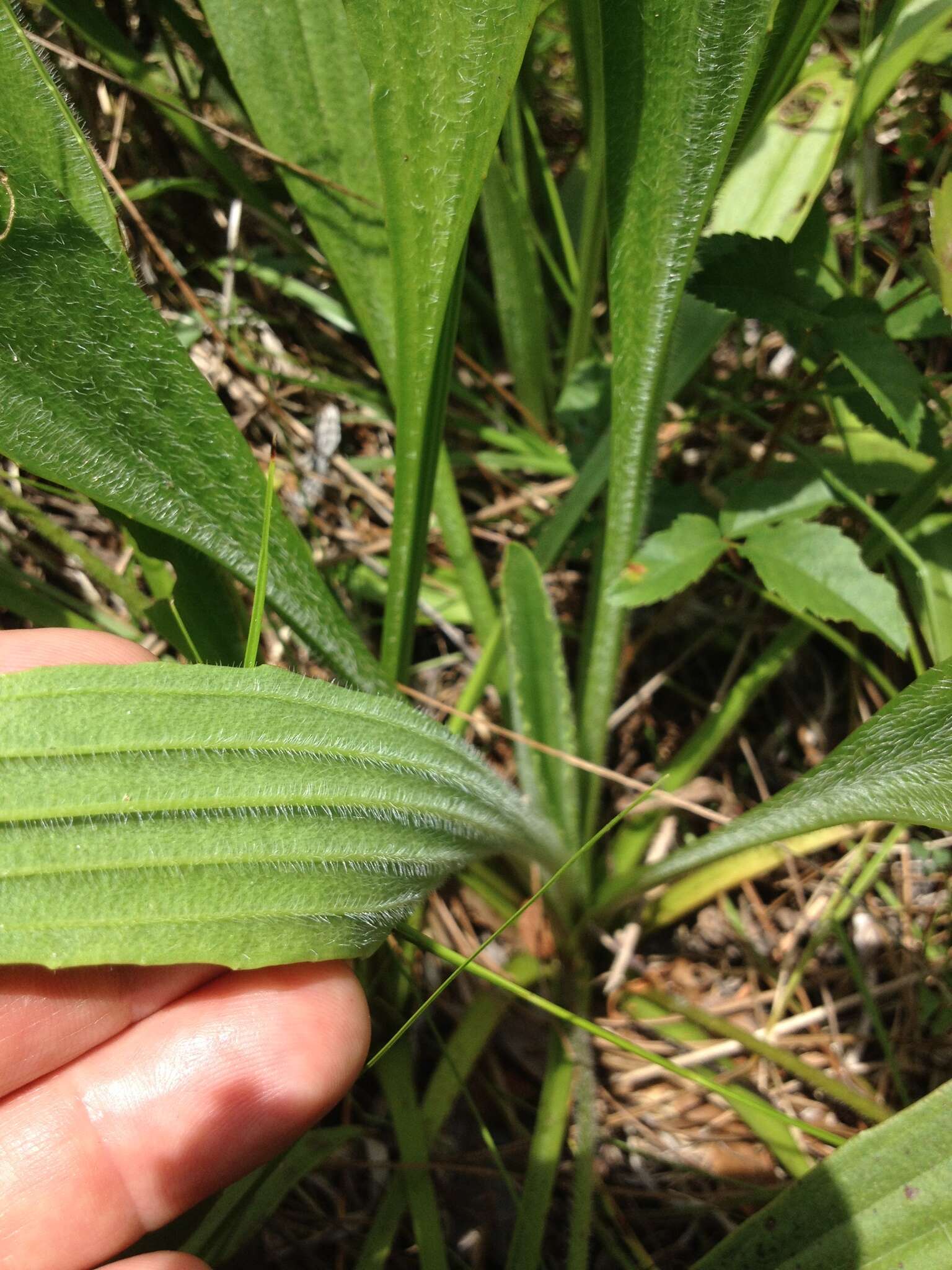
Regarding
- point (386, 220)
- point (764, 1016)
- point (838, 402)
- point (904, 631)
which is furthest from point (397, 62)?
point (764, 1016)

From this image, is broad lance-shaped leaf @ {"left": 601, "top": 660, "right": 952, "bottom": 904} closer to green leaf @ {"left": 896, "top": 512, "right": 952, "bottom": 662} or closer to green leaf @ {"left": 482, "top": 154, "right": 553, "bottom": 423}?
green leaf @ {"left": 896, "top": 512, "right": 952, "bottom": 662}

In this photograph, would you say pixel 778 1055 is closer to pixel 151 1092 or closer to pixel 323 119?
pixel 151 1092

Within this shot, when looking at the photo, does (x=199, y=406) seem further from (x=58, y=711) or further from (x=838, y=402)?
(x=838, y=402)

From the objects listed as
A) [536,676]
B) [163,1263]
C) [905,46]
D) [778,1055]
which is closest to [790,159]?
[905,46]

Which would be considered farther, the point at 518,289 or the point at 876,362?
the point at 518,289

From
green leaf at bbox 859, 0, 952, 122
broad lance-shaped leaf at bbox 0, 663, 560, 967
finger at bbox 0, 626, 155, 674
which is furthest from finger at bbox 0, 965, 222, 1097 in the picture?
green leaf at bbox 859, 0, 952, 122

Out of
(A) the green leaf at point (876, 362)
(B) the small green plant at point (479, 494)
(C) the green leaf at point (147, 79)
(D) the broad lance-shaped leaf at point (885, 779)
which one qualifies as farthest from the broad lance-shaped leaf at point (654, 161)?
(C) the green leaf at point (147, 79)

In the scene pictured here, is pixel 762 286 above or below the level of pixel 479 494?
above

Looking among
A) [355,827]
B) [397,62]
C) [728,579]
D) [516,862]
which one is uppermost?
[397,62]
